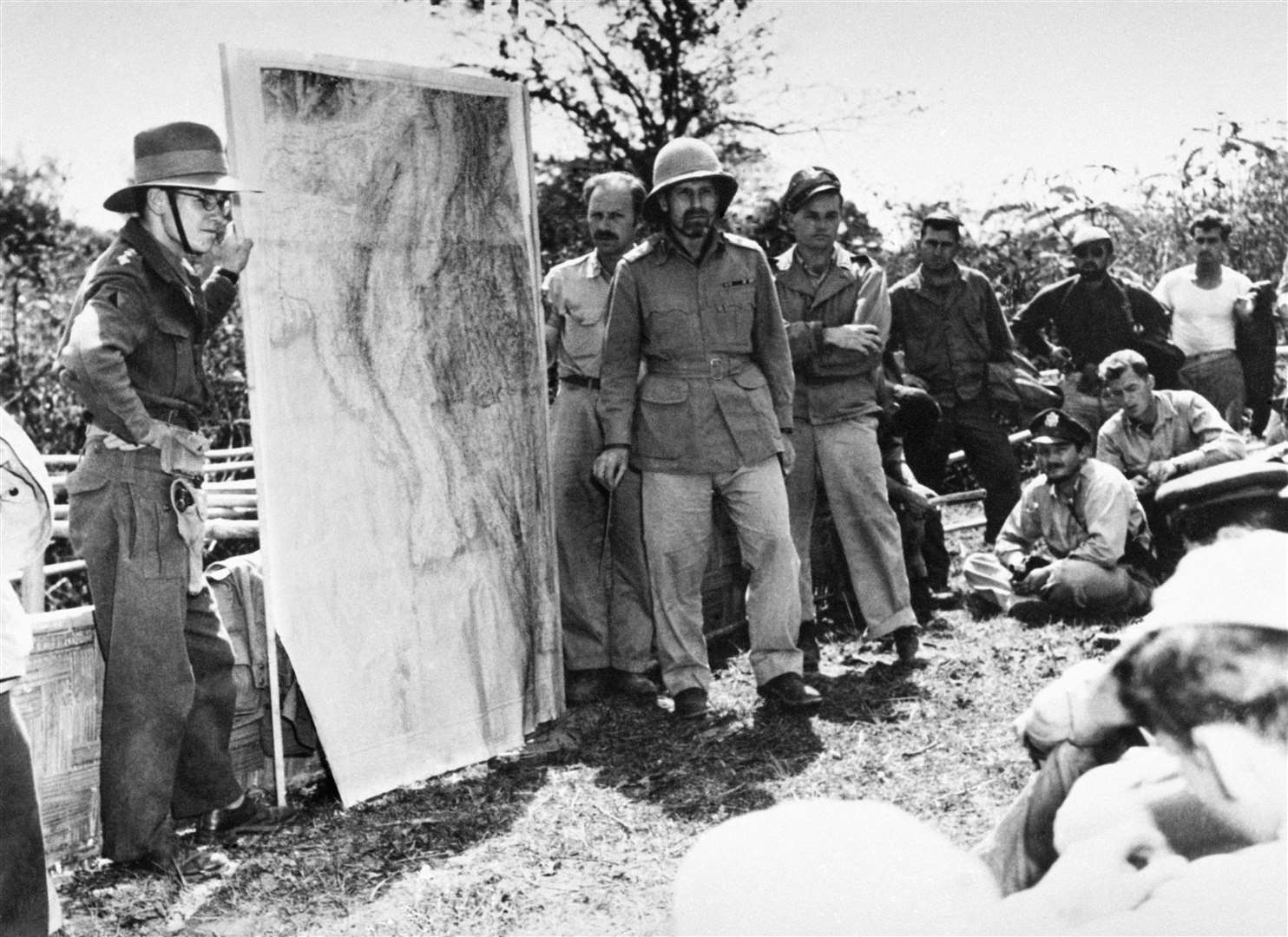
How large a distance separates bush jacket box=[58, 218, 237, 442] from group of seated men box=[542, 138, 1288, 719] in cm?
160

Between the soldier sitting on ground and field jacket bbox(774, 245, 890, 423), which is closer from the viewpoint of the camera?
field jacket bbox(774, 245, 890, 423)

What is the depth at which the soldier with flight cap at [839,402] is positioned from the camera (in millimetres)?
5727

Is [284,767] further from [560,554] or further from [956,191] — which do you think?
[956,191]

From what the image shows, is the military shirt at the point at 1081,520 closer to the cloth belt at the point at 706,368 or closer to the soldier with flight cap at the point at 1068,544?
the soldier with flight cap at the point at 1068,544

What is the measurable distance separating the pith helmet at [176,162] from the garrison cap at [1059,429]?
407 cm

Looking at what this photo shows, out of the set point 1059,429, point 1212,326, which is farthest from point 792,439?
point 1212,326

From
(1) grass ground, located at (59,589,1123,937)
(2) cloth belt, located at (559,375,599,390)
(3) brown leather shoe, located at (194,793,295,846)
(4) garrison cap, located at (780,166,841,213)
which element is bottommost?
(1) grass ground, located at (59,589,1123,937)

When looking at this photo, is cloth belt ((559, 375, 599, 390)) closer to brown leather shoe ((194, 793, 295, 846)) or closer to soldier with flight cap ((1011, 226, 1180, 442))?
brown leather shoe ((194, 793, 295, 846))

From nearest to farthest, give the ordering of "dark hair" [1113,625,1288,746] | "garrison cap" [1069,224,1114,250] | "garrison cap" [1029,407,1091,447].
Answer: "dark hair" [1113,625,1288,746]
"garrison cap" [1029,407,1091,447]
"garrison cap" [1069,224,1114,250]

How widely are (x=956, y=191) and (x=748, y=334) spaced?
325 inches

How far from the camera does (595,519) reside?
5707 millimetres

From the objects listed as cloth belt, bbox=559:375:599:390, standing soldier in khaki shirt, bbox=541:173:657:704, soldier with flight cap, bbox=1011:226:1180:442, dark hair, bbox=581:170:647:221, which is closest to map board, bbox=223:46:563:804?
standing soldier in khaki shirt, bbox=541:173:657:704

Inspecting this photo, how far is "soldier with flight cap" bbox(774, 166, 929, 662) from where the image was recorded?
5.73 m

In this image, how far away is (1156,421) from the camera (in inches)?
273
